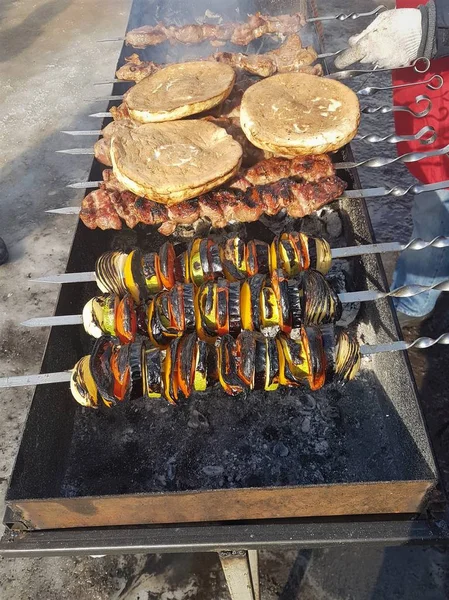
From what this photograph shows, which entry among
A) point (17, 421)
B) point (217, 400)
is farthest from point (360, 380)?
point (17, 421)

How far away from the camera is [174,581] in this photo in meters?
3.43

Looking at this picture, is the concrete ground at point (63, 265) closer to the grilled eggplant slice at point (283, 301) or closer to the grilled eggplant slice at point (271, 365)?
the grilled eggplant slice at point (271, 365)

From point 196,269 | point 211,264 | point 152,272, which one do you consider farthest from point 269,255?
point 152,272

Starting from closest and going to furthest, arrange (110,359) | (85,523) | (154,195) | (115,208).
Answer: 1. (85,523)
2. (110,359)
3. (154,195)
4. (115,208)

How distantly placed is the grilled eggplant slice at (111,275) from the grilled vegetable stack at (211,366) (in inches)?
19.9

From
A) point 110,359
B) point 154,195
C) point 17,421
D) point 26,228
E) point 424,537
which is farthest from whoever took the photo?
point 26,228

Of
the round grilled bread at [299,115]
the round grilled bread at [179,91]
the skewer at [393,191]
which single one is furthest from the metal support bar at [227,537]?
the round grilled bread at [179,91]

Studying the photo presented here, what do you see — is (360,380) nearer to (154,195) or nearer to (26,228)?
(154,195)

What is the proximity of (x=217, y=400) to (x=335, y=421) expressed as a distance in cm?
85

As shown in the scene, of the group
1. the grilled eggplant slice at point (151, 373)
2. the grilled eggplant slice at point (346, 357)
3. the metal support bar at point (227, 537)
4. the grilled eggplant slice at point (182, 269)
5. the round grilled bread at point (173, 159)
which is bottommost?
the metal support bar at point (227, 537)

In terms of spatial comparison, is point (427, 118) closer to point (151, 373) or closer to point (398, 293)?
point (398, 293)

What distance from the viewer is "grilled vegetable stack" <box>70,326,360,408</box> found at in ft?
8.02

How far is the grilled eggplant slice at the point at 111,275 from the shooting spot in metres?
2.93

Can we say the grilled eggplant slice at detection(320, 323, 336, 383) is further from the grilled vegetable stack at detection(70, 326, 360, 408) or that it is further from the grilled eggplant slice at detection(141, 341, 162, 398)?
the grilled eggplant slice at detection(141, 341, 162, 398)
